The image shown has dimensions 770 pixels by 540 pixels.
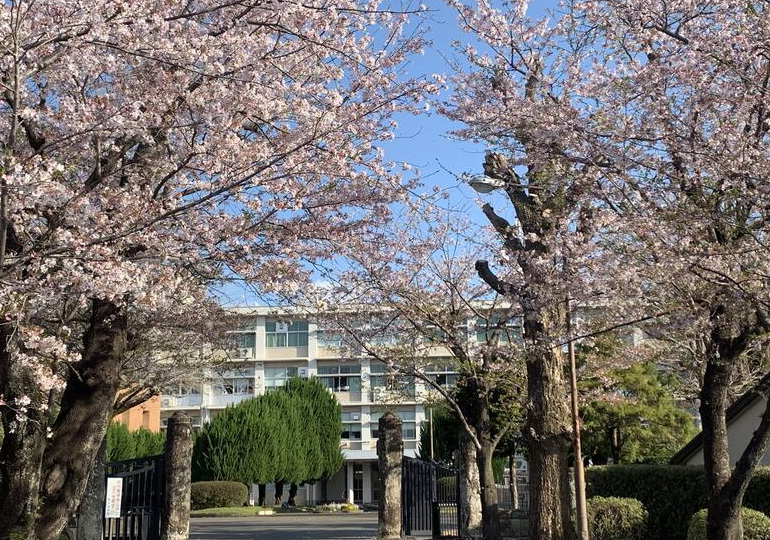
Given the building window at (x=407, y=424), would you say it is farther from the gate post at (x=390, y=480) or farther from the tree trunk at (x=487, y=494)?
the tree trunk at (x=487, y=494)

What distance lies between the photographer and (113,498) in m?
11.5

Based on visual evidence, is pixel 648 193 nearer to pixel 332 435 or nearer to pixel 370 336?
pixel 370 336

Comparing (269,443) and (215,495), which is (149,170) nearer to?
(215,495)

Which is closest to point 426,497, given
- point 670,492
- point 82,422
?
point 670,492

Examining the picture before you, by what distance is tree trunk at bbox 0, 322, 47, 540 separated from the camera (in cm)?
812

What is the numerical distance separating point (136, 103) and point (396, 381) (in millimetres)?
15314

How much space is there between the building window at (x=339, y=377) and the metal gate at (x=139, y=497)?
43744 millimetres

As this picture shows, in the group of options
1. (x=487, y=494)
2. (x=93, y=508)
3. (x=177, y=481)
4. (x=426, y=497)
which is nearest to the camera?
(x=93, y=508)

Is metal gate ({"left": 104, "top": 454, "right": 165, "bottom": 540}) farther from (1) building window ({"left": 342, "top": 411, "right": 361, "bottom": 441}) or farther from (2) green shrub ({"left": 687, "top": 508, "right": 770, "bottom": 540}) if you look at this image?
(1) building window ({"left": 342, "top": 411, "right": 361, "bottom": 441})

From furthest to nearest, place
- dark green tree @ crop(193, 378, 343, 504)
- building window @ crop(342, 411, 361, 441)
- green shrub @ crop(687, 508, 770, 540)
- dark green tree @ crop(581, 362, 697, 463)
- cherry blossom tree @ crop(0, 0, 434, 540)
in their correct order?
building window @ crop(342, 411, 361, 441) → dark green tree @ crop(193, 378, 343, 504) → dark green tree @ crop(581, 362, 697, 463) → green shrub @ crop(687, 508, 770, 540) → cherry blossom tree @ crop(0, 0, 434, 540)

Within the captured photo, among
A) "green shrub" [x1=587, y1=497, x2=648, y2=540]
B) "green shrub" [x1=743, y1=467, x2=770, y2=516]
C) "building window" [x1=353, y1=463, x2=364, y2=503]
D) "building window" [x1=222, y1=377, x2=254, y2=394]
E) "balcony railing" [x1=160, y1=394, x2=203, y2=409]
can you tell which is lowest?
"building window" [x1=353, y1=463, x2=364, y2=503]

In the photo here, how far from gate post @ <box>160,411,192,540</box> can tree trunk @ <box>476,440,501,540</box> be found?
5816 mm

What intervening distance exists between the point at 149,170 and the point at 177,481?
792 centimetres

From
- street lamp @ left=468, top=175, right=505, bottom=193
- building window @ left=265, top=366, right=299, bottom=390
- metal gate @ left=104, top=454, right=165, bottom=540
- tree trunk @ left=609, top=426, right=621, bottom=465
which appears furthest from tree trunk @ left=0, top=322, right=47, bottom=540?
building window @ left=265, top=366, right=299, bottom=390
